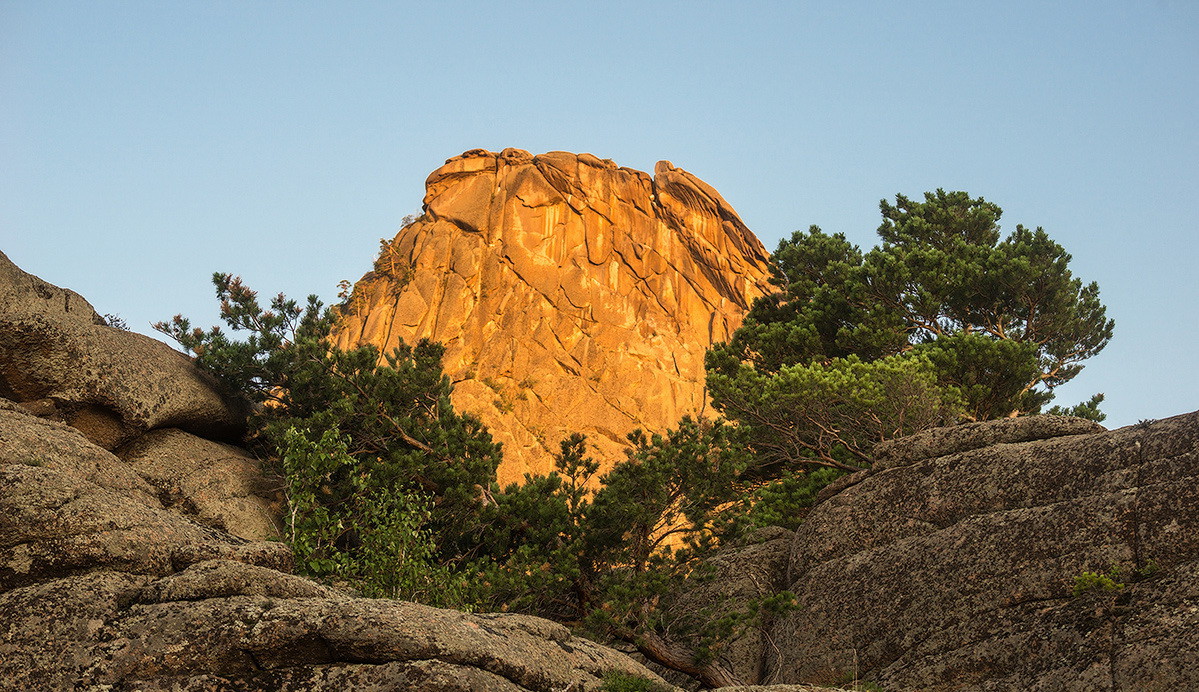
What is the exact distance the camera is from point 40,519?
908cm

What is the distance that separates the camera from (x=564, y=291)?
192ft

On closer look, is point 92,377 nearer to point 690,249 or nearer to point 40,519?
point 40,519

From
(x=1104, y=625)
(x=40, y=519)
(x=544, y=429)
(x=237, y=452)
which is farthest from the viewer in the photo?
(x=544, y=429)

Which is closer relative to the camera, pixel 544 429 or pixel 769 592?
pixel 769 592

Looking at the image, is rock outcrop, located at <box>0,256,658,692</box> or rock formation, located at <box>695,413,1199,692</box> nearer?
rock outcrop, located at <box>0,256,658,692</box>

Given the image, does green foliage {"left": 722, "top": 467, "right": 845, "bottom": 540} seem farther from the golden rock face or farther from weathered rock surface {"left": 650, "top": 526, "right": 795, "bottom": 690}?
the golden rock face

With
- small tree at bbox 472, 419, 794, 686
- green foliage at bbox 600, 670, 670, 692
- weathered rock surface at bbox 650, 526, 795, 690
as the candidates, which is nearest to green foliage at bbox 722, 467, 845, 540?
weathered rock surface at bbox 650, 526, 795, 690

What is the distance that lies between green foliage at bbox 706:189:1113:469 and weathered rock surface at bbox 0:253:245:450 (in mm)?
11838

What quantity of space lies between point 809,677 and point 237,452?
480 inches

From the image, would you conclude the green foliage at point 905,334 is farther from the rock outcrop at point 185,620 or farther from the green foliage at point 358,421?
the rock outcrop at point 185,620

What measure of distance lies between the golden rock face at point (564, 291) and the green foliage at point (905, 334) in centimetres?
2195

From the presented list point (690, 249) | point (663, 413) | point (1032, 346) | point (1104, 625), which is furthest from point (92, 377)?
point (690, 249)

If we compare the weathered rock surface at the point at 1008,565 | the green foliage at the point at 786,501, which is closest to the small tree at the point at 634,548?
the green foliage at the point at 786,501

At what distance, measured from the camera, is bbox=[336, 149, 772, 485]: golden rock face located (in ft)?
180
